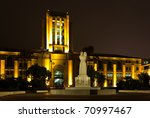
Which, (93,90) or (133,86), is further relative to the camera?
(133,86)

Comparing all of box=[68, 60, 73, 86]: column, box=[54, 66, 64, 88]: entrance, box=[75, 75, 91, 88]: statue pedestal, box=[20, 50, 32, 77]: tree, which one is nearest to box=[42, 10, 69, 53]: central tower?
box=[68, 60, 73, 86]: column

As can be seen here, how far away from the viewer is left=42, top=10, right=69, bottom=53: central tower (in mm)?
99562

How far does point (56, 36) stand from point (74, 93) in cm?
A: 7024

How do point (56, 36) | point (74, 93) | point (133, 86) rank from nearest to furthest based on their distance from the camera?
point (74, 93) → point (133, 86) → point (56, 36)

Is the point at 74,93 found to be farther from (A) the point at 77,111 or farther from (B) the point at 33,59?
(B) the point at 33,59

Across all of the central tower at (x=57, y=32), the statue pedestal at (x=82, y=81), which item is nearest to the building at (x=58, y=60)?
the central tower at (x=57, y=32)

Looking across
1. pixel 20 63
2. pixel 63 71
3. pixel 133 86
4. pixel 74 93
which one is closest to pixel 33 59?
pixel 20 63

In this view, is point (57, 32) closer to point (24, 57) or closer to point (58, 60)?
point (58, 60)

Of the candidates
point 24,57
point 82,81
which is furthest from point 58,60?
point 82,81

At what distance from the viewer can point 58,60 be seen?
9744cm

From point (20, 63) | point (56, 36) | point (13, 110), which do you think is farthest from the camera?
point (56, 36)

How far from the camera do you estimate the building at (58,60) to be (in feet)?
303

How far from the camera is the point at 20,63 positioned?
93.6 m

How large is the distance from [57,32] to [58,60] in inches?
438
